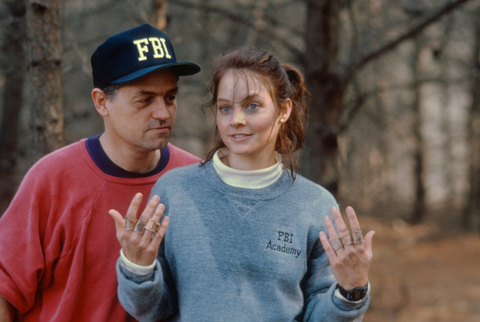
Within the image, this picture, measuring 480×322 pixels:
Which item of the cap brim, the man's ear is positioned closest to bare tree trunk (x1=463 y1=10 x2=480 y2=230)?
the cap brim

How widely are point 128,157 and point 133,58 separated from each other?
21.4 inches

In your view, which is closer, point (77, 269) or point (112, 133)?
point (77, 269)

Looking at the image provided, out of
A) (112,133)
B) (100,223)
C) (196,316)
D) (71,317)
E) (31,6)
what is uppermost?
(31,6)

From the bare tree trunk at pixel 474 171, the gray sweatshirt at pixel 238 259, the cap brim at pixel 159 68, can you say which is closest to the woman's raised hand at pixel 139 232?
the gray sweatshirt at pixel 238 259

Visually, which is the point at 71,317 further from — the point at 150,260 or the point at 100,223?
the point at 150,260

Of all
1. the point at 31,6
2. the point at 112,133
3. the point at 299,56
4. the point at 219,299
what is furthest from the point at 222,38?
the point at 219,299

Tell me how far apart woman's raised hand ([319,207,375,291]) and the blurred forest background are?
1.22 meters

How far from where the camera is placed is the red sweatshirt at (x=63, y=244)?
8.00ft

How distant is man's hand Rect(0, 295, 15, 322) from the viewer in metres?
2.41

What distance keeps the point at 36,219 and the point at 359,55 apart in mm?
3275

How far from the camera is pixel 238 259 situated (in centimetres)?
220

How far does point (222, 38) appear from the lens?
10938 mm

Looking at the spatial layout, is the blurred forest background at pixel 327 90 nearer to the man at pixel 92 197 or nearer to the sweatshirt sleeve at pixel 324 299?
the man at pixel 92 197

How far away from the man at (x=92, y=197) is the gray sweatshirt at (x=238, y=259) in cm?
36
